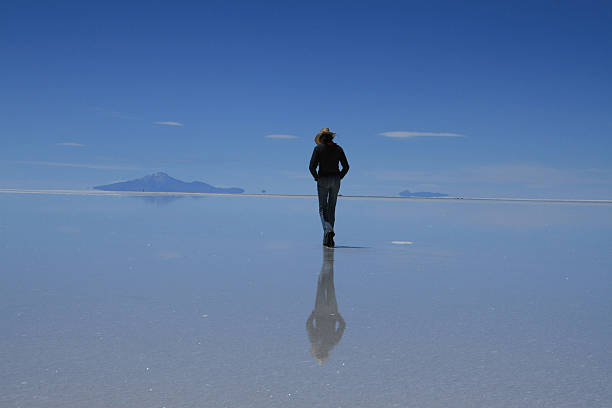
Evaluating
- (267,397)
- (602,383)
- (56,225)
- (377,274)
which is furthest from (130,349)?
(56,225)

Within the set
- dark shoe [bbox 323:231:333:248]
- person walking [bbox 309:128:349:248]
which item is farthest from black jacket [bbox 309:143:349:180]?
dark shoe [bbox 323:231:333:248]

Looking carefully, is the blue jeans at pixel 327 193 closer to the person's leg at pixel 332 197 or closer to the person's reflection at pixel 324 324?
the person's leg at pixel 332 197

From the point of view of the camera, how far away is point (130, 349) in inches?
144

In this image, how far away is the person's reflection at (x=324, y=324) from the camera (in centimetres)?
376

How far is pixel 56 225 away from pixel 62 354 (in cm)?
1190

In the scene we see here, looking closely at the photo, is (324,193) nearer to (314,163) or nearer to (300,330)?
(314,163)

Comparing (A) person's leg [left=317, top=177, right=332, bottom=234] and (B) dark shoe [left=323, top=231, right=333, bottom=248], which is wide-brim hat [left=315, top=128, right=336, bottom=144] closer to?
(A) person's leg [left=317, top=177, right=332, bottom=234]

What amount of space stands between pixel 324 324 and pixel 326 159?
687 cm

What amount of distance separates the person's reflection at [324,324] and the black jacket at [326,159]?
191 inches

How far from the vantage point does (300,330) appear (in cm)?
423

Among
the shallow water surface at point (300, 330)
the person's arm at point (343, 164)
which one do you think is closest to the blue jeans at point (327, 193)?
the person's arm at point (343, 164)

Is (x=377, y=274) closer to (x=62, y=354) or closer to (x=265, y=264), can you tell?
(x=265, y=264)

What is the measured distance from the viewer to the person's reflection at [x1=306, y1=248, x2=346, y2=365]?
12.3 feet

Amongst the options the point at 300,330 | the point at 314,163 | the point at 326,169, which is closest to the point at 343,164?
the point at 326,169
